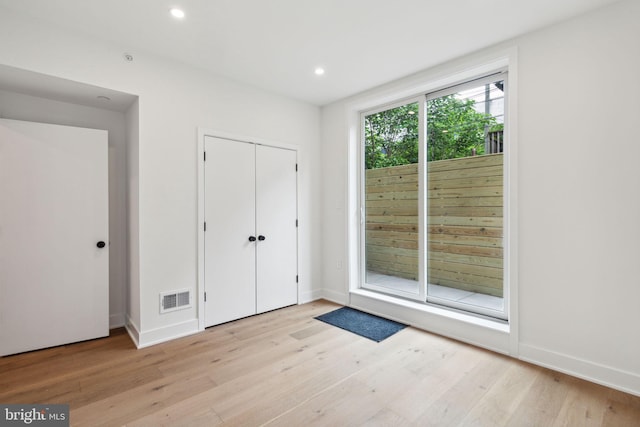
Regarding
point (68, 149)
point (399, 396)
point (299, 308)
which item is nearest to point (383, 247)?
point (299, 308)

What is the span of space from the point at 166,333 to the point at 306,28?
297cm

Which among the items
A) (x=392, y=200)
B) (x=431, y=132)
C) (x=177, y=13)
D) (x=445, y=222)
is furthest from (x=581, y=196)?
(x=177, y=13)

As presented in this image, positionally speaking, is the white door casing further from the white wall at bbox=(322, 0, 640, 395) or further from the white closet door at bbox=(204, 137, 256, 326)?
the white wall at bbox=(322, 0, 640, 395)

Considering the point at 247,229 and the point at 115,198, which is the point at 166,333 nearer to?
the point at 247,229

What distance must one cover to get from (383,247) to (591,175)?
213 cm

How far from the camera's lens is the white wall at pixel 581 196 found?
208 centimetres

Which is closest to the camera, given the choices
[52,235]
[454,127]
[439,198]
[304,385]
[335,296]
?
[304,385]

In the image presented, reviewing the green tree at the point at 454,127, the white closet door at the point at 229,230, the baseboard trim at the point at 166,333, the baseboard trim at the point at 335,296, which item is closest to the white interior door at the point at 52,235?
the baseboard trim at the point at 166,333

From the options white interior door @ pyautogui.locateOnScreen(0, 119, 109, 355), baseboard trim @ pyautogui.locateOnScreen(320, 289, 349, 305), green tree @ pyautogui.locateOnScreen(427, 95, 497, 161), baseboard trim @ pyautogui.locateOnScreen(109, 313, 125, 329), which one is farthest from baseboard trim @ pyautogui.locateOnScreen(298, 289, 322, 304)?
green tree @ pyautogui.locateOnScreen(427, 95, 497, 161)

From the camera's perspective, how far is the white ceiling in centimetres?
217

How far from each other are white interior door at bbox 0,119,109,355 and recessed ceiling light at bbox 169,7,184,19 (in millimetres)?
1443

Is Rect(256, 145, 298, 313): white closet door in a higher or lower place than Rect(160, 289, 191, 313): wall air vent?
higher

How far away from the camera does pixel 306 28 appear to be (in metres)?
2.46

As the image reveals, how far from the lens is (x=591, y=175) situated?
221cm
